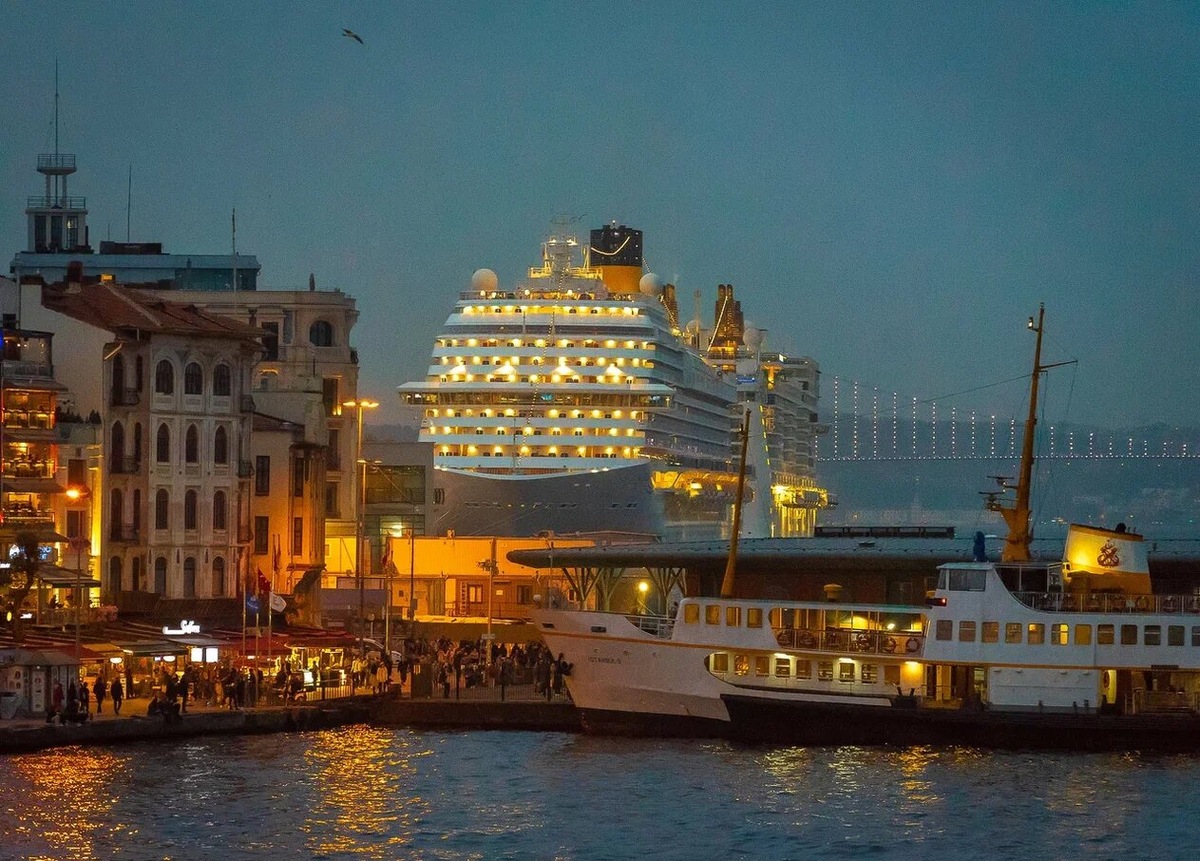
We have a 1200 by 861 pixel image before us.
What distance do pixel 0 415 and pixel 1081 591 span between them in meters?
30.8

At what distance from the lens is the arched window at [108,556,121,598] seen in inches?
Answer: 2874

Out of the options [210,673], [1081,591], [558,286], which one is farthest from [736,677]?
[558,286]

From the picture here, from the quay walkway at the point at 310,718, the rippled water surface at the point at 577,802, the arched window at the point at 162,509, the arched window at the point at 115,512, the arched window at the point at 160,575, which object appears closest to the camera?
the rippled water surface at the point at 577,802

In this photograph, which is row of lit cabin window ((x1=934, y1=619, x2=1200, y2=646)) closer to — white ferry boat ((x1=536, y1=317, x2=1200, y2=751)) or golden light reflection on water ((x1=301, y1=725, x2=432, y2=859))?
white ferry boat ((x1=536, y1=317, x2=1200, y2=751))

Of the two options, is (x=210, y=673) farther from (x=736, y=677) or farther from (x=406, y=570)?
(x=406, y=570)

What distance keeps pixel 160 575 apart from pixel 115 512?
2503mm

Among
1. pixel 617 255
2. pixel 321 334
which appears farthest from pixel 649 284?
pixel 321 334

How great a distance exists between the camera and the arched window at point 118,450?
243 feet

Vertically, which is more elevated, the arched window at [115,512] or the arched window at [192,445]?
the arched window at [192,445]

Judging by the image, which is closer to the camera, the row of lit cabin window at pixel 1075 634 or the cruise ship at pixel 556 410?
the row of lit cabin window at pixel 1075 634

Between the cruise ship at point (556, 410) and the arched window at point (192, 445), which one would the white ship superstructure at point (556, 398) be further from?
the arched window at point (192, 445)

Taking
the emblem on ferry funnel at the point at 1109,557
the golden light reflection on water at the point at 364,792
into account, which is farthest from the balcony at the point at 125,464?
the emblem on ferry funnel at the point at 1109,557

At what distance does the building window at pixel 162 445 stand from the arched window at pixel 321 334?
2239 cm

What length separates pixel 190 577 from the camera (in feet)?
249
